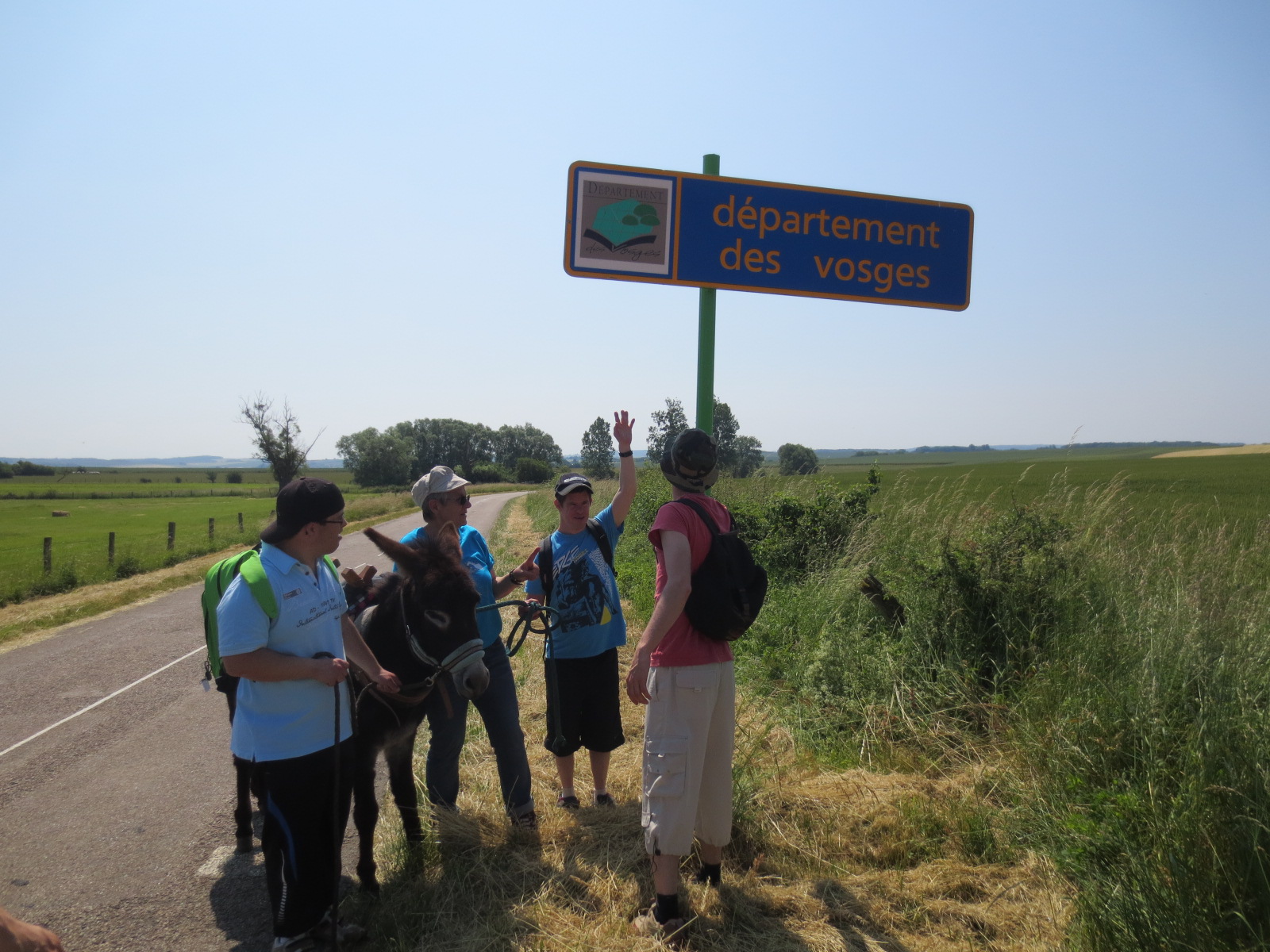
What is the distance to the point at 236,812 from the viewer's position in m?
3.84

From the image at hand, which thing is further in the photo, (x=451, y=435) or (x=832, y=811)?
(x=451, y=435)

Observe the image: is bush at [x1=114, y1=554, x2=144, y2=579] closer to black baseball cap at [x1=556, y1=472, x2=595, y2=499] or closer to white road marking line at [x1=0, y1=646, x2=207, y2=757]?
white road marking line at [x1=0, y1=646, x2=207, y2=757]

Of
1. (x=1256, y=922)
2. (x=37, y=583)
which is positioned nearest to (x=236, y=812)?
(x=1256, y=922)

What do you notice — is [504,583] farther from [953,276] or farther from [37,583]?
[37,583]

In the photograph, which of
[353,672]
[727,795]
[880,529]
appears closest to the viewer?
[727,795]

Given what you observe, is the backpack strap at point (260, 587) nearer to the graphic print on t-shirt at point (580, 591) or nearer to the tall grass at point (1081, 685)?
the graphic print on t-shirt at point (580, 591)

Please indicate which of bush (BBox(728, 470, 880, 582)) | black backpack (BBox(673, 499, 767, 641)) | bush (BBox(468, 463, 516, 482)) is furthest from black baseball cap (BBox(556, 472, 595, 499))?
bush (BBox(468, 463, 516, 482))

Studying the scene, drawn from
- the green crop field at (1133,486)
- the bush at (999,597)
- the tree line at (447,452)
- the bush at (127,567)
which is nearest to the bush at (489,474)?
the tree line at (447,452)

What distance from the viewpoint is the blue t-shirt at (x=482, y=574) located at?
3637 millimetres

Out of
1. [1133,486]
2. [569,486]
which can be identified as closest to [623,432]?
[569,486]

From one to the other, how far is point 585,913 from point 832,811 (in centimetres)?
132

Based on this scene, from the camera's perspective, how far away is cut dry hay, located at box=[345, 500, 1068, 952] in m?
2.77

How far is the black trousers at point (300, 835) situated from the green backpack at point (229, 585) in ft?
1.73

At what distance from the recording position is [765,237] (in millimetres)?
3879
